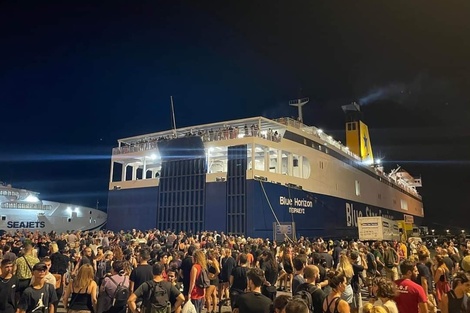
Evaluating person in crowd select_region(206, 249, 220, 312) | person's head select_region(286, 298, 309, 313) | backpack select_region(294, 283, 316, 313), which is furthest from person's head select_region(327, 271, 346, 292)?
person in crowd select_region(206, 249, 220, 312)

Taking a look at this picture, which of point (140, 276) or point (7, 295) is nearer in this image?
point (7, 295)

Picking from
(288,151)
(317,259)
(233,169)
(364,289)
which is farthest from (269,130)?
(317,259)

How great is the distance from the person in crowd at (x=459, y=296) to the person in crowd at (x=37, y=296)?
16.9ft

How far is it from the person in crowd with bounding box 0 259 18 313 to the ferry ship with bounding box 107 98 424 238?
17.1 metres

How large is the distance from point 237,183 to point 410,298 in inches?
714

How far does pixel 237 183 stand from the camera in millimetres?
22312

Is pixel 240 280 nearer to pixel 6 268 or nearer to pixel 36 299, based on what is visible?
pixel 36 299

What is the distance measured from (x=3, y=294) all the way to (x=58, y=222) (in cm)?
3119

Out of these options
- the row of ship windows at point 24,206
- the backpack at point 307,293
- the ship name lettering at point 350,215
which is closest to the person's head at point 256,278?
the backpack at point 307,293

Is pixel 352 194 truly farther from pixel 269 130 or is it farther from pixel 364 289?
pixel 364 289

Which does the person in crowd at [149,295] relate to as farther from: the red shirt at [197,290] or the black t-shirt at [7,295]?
the red shirt at [197,290]

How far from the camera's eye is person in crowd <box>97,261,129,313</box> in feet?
16.3

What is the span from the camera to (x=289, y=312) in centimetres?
275

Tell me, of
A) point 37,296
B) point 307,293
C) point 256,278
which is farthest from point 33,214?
point 256,278
